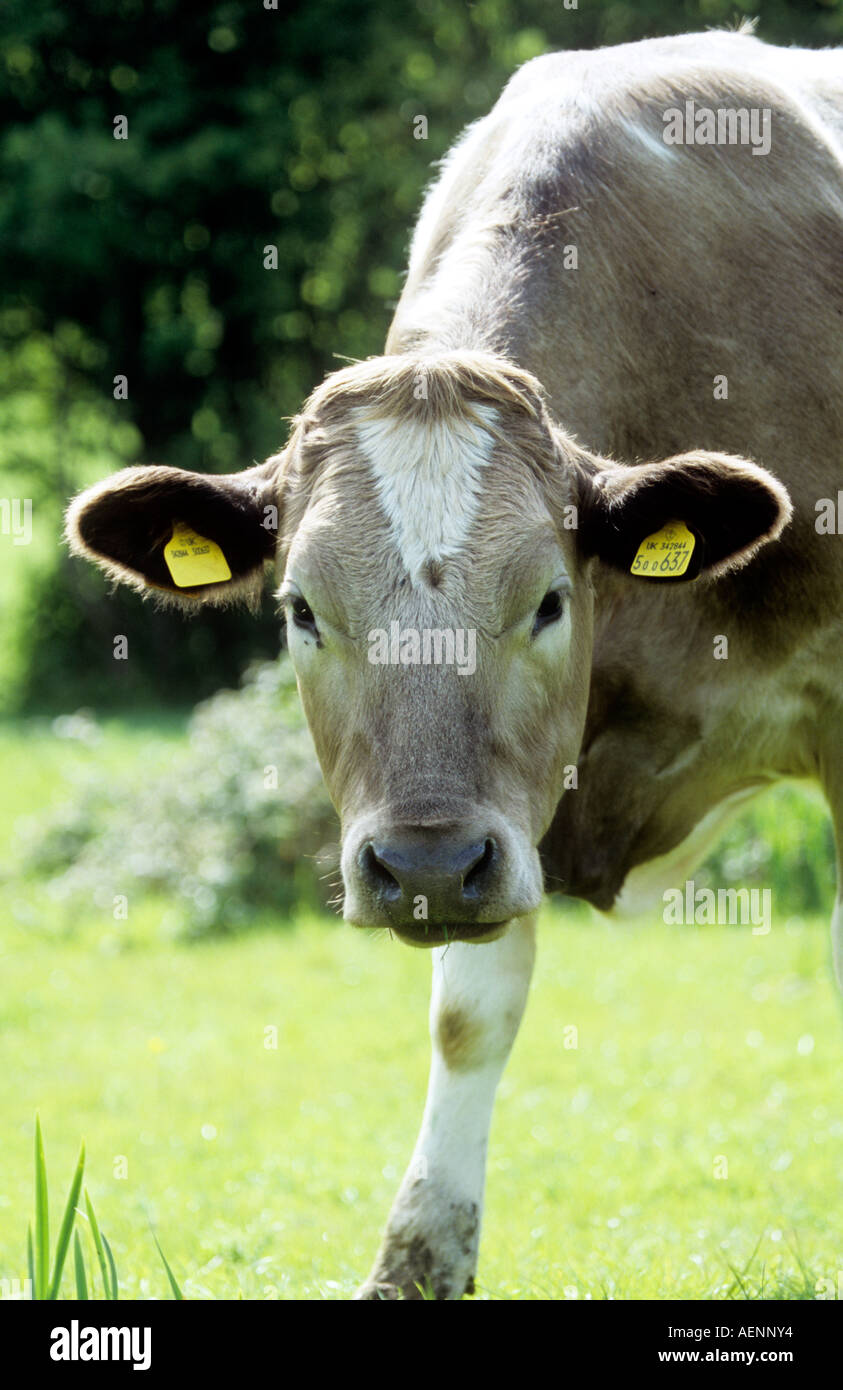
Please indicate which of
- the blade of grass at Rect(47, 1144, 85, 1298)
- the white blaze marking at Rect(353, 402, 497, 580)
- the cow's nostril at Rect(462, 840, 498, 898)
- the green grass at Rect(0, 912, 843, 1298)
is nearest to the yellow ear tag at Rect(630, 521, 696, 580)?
the white blaze marking at Rect(353, 402, 497, 580)

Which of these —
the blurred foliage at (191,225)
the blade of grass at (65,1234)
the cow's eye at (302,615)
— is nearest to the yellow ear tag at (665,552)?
the cow's eye at (302,615)

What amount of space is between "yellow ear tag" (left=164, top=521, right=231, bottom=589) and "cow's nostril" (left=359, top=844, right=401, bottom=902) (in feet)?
3.23

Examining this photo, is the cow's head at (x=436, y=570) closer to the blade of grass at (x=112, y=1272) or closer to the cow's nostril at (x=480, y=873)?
the cow's nostril at (x=480, y=873)

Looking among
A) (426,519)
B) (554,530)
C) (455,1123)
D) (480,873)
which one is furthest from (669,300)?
(455,1123)

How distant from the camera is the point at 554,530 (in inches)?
132

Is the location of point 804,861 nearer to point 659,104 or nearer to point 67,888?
point 67,888

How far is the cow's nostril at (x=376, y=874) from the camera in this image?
300 cm

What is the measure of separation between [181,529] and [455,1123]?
1667 mm

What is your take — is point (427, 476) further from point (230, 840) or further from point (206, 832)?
point (206, 832)

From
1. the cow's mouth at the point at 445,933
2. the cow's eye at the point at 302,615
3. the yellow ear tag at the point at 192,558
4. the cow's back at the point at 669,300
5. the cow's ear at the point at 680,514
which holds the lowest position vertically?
the cow's mouth at the point at 445,933

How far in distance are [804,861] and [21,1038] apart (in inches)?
157

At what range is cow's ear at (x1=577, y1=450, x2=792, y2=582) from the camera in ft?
11.3

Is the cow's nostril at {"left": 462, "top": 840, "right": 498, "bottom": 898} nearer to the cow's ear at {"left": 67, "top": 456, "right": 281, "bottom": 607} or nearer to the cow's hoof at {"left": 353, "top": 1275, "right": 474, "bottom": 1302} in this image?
the cow's ear at {"left": 67, "top": 456, "right": 281, "bottom": 607}
